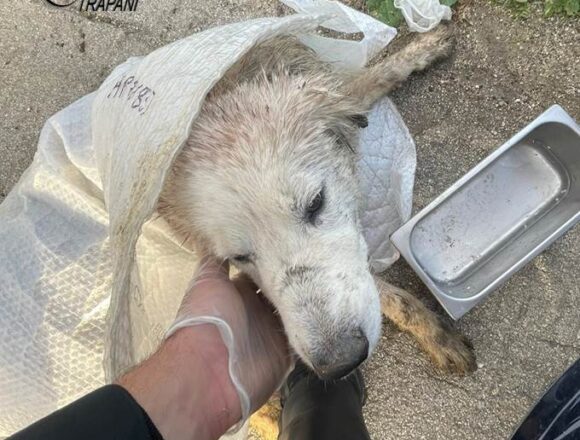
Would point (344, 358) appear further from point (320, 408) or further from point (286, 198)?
point (320, 408)

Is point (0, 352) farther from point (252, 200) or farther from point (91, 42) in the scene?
point (91, 42)

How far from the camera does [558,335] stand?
2627 millimetres

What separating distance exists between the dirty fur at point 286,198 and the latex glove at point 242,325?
102 mm

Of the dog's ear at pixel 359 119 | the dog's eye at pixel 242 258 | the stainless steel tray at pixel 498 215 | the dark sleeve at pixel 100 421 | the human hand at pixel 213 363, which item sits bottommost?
the stainless steel tray at pixel 498 215

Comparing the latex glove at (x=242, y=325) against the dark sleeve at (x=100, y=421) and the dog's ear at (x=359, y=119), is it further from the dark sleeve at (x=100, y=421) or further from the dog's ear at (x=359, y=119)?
the dog's ear at (x=359, y=119)

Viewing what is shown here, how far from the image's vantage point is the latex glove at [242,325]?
6.36ft

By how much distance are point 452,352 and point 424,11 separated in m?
1.45

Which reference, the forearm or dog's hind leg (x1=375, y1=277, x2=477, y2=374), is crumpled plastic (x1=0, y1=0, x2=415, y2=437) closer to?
the forearm

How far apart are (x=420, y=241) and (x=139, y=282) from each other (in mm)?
1165

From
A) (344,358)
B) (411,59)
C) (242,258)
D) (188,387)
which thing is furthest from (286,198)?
(411,59)

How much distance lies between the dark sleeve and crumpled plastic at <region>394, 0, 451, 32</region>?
2.00m

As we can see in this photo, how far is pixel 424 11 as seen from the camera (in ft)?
9.02

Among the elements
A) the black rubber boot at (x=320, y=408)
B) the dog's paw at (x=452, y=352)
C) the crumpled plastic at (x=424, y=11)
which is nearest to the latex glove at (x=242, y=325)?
the black rubber boot at (x=320, y=408)

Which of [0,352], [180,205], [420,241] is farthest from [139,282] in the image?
[420,241]
